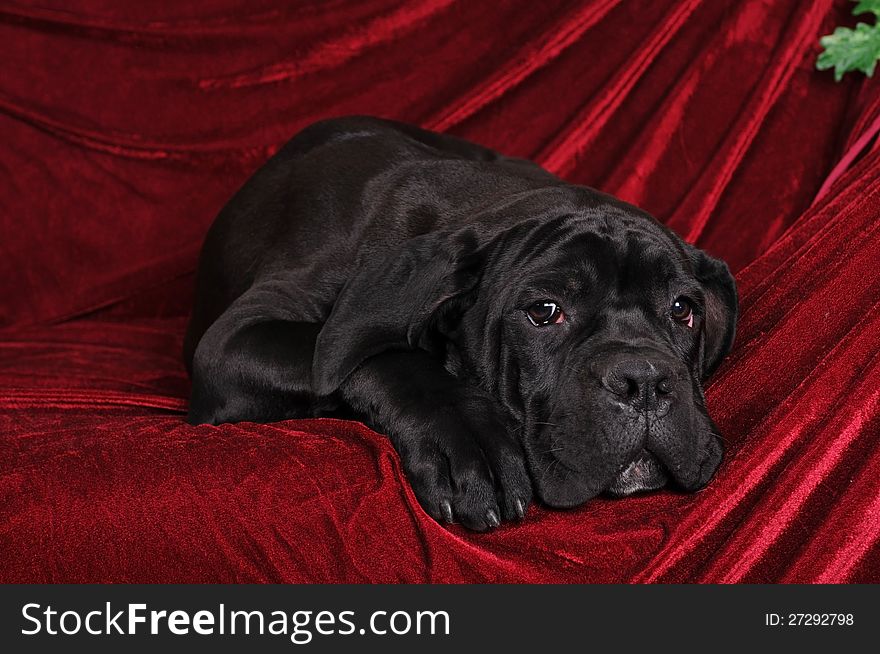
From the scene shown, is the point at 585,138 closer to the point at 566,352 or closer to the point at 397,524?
the point at 566,352

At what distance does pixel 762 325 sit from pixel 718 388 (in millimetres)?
254

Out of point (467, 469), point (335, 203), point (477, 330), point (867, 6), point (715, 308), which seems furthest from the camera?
point (867, 6)

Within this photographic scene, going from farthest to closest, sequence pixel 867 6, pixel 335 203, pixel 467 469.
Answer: pixel 867 6
pixel 335 203
pixel 467 469

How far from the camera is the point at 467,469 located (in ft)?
6.36

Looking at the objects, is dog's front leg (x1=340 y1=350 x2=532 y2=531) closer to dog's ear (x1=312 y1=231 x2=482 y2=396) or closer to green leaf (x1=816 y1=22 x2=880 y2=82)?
dog's ear (x1=312 y1=231 x2=482 y2=396)

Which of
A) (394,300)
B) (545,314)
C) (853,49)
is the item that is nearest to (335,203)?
(394,300)

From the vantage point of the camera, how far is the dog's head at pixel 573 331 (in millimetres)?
2025

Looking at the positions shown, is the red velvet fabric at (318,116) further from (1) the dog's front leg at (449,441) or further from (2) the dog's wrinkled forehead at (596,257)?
(1) the dog's front leg at (449,441)

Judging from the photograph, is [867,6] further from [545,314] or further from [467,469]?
[467,469]

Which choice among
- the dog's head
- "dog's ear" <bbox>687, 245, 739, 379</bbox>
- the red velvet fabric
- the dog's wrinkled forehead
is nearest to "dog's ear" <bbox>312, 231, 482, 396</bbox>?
the dog's head

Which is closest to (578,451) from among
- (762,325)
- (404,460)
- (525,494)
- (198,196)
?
(525,494)

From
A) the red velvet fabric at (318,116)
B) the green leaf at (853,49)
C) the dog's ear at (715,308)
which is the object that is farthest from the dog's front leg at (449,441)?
the green leaf at (853,49)

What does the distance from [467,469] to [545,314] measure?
47cm

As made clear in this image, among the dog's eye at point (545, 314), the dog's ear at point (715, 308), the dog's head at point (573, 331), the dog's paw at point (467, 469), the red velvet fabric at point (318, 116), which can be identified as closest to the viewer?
the dog's paw at point (467, 469)
